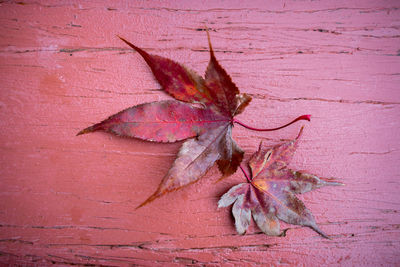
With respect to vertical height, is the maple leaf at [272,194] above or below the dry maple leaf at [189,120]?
below

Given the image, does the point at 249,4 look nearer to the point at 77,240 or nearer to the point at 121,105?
the point at 121,105

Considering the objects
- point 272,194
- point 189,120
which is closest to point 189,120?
point 189,120

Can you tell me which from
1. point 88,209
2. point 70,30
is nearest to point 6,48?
point 70,30

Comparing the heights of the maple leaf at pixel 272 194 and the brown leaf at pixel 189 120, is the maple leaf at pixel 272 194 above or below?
below

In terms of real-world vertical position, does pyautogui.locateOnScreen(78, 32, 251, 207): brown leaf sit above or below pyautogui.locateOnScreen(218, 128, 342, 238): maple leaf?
above

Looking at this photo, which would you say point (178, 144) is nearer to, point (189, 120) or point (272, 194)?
point (189, 120)
